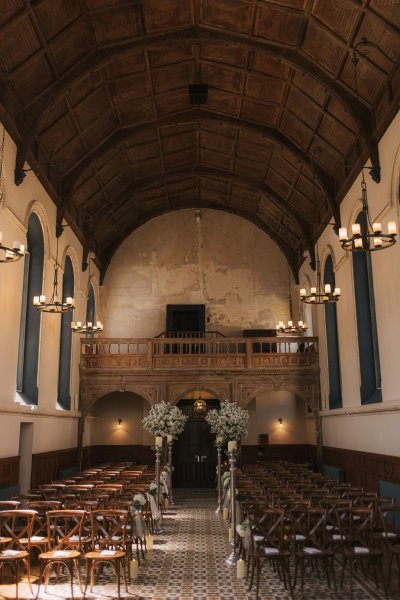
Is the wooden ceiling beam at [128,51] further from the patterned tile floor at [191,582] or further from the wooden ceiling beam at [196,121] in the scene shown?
the patterned tile floor at [191,582]

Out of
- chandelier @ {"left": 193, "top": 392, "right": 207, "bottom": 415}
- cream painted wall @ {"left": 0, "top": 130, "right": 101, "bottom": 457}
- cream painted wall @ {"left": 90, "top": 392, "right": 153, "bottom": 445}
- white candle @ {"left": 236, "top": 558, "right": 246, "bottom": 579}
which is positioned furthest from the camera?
cream painted wall @ {"left": 90, "top": 392, "right": 153, "bottom": 445}

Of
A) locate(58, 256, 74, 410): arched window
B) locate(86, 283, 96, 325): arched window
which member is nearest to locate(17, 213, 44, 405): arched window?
locate(58, 256, 74, 410): arched window

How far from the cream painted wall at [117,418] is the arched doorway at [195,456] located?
1.72m

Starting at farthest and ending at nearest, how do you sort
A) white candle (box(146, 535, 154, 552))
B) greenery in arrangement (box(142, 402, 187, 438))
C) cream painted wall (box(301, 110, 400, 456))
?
greenery in arrangement (box(142, 402, 187, 438)) → cream painted wall (box(301, 110, 400, 456)) → white candle (box(146, 535, 154, 552))

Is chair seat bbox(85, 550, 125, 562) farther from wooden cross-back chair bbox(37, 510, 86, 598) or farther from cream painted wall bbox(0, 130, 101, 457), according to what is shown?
cream painted wall bbox(0, 130, 101, 457)

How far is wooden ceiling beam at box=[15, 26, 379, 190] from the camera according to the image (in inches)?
550

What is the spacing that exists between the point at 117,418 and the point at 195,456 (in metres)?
3.71

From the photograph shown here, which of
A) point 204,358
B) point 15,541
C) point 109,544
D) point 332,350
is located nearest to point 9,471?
point 15,541

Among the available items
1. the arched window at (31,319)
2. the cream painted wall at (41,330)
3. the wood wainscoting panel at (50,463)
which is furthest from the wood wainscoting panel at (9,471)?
the arched window at (31,319)

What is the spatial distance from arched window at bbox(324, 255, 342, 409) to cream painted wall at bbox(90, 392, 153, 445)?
8196 mm

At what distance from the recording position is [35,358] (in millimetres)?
16391

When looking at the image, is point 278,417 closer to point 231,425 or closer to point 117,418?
point 117,418

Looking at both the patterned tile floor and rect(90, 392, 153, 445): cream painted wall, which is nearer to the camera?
the patterned tile floor

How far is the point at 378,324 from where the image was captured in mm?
14000
